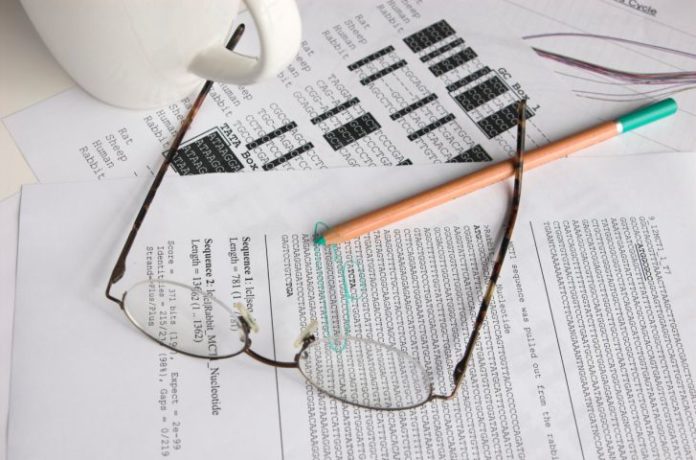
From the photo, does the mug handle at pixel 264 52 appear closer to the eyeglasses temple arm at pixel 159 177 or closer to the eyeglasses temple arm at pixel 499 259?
the eyeglasses temple arm at pixel 159 177

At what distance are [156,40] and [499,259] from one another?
0.81 feet

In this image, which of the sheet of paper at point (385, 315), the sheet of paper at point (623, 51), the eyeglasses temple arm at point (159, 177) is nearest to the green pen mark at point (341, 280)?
the sheet of paper at point (385, 315)

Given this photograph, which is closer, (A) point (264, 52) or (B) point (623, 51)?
(A) point (264, 52)

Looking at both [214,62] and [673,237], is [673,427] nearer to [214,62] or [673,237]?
[673,237]

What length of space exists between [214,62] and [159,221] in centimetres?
11

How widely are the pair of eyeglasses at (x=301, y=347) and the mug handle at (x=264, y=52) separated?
0.13 meters

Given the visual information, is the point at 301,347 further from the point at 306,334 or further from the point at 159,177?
the point at 159,177

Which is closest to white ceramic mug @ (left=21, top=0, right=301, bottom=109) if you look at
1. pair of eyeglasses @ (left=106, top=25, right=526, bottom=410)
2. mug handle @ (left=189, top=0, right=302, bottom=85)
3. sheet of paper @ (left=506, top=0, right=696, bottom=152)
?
mug handle @ (left=189, top=0, right=302, bottom=85)

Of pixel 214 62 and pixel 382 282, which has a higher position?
pixel 214 62

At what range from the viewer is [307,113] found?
1.75 feet

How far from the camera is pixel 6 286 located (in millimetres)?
459

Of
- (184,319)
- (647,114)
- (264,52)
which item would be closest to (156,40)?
(264,52)

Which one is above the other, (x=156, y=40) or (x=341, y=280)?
(x=156, y=40)

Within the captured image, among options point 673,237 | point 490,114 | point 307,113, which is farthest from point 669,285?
point 307,113
